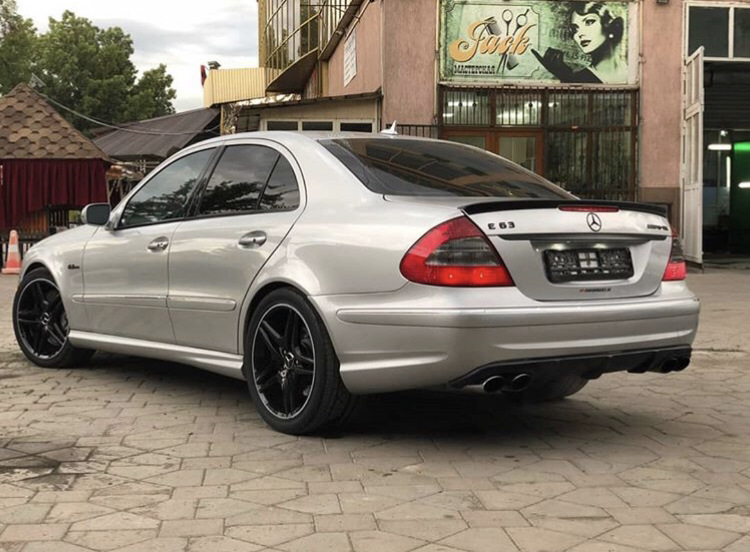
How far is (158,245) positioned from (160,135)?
66.9ft

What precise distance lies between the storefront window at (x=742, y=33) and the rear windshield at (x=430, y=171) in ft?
41.4

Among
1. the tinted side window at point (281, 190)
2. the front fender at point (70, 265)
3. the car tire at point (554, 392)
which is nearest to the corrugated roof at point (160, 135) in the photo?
the front fender at point (70, 265)

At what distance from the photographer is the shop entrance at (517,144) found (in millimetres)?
15227

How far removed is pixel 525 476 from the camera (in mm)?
3707

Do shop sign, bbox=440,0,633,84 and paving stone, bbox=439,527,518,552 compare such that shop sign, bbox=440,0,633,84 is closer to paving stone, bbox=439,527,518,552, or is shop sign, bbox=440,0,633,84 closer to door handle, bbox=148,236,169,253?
door handle, bbox=148,236,169,253

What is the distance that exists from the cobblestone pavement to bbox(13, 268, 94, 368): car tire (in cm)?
50

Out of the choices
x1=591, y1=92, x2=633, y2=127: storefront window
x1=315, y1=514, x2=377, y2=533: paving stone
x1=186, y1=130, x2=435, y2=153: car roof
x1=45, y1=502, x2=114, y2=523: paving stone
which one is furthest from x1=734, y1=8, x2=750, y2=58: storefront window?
x1=45, y1=502, x2=114, y2=523: paving stone

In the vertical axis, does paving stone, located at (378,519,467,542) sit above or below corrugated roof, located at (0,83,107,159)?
below

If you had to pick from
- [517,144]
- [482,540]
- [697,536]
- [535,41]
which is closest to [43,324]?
[482,540]

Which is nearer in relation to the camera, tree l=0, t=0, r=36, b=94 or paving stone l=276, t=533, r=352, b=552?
paving stone l=276, t=533, r=352, b=552

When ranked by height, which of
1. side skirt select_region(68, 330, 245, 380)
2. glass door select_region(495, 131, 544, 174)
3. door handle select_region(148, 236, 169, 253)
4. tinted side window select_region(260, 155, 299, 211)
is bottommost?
side skirt select_region(68, 330, 245, 380)

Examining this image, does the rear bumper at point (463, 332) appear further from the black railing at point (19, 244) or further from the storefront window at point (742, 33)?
the storefront window at point (742, 33)

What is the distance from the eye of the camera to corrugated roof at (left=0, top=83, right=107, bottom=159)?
1583 cm

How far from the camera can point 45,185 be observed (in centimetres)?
1576
